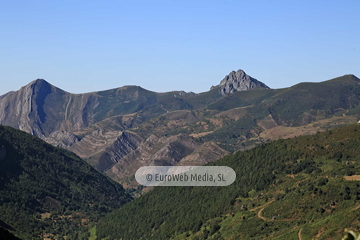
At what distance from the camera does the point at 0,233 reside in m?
127

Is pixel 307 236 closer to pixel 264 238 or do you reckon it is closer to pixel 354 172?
pixel 264 238

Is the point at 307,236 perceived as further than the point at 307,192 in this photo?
No

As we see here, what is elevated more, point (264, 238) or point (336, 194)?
point (336, 194)

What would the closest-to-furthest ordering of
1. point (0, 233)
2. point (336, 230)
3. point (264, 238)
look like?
point (0, 233) → point (336, 230) → point (264, 238)

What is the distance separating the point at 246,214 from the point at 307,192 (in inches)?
1000

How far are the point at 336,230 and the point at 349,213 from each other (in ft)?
33.1

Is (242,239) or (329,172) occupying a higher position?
(329,172)

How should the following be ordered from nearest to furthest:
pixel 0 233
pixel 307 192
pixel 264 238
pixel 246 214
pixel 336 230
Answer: pixel 0 233, pixel 336 230, pixel 264 238, pixel 307 192, pixel 246 214

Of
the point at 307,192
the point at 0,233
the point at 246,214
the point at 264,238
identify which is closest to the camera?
the point at 0,233

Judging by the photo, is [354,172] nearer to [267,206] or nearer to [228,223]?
[267,206]

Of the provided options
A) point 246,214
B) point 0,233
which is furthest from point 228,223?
point 0,233

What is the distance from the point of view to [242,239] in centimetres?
17250

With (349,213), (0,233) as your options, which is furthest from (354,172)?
(0,233)

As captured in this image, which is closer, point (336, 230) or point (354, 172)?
point (336, 230)
